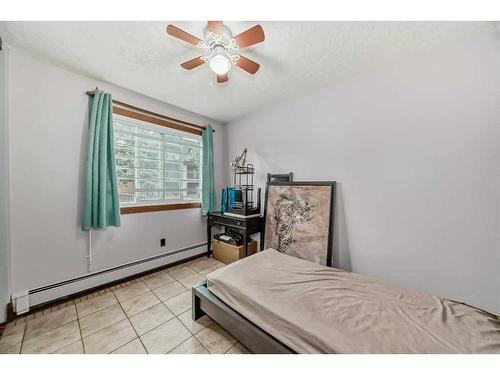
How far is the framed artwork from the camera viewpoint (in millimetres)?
2066

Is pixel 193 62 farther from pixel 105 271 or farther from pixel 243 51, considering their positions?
pixel 105 271

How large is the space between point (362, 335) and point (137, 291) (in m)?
2.21

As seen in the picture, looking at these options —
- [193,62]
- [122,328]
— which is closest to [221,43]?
[193,62]

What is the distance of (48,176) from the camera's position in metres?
1.78

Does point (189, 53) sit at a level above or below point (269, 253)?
above

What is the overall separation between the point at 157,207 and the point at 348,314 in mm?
2455

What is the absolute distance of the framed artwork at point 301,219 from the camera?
2066 mm

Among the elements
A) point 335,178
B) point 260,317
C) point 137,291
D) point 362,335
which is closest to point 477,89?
point 335,178

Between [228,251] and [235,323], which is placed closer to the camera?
[235,323]

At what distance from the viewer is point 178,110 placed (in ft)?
9.14

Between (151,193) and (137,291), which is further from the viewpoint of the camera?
(151,193)
